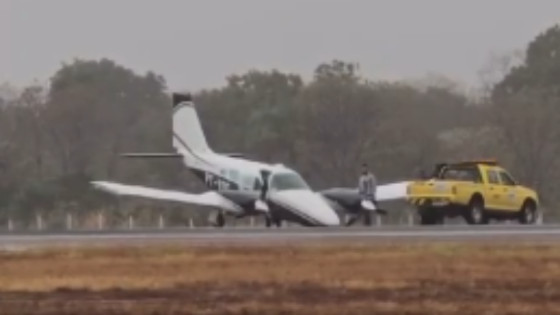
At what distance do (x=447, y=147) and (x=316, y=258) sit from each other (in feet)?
216

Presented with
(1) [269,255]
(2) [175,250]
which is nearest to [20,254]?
(2) [175,250]

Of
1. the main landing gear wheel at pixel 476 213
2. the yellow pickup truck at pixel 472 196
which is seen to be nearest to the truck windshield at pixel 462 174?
the yellow pickup truck at pixel 472 196

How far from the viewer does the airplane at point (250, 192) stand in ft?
179

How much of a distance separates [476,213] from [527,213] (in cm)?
201

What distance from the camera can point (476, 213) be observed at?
51719 millimetres

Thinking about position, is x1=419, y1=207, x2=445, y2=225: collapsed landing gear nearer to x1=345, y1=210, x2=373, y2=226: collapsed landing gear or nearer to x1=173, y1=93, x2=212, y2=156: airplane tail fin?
x1=345, y1=210, x2=373, y2=226: collapsed landing gear

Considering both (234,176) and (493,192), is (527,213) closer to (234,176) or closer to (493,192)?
(493,192)

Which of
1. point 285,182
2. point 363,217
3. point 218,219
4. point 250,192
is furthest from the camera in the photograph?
point 218,219

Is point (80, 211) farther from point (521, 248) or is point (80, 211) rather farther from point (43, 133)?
point (521, 248)

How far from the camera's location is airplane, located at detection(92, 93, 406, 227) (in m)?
54.7

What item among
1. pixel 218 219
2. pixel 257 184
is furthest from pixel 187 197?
pixel 257 184

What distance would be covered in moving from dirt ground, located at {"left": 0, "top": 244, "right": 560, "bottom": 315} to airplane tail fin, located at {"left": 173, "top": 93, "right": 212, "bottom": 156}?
36.4 meters

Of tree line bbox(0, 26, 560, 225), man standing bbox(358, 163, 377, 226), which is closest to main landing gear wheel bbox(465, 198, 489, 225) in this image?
man standing bbox(358, 163, 377, 226)

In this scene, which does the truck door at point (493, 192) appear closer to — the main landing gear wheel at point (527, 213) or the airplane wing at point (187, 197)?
the main landing gear wheel at point (527, 213)
